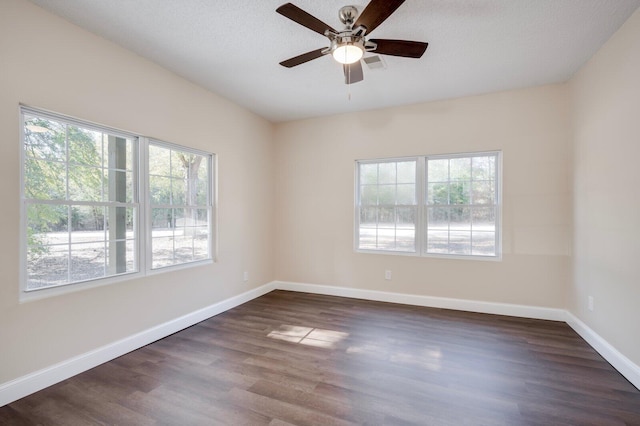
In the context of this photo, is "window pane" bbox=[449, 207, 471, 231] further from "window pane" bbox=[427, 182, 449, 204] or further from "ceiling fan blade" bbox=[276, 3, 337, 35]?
"ceiling fan blade" bbox=[276, 3, 337, 35]

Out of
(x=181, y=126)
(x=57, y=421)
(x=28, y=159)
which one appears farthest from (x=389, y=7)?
(x=57, y=421)

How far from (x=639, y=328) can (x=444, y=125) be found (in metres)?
2.77

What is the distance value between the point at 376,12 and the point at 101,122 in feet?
7.84

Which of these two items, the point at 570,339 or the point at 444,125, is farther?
the point at 444,125

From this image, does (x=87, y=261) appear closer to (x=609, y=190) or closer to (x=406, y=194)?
(x=406, y=194)

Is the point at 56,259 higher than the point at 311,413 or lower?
higher

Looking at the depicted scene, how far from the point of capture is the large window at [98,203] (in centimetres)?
223

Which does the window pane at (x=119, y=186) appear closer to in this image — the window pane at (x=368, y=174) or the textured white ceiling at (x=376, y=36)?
the textured white ceiling at (x=376, y=36)

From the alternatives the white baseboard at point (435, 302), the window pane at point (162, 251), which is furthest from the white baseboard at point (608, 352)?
the window pane at point (162, 251)

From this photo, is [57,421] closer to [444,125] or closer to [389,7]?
[389,7]

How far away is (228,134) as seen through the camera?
4.00 m

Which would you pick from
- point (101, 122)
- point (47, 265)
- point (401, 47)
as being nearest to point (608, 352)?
point (401, 47)

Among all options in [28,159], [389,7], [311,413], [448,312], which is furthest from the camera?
[448,312]

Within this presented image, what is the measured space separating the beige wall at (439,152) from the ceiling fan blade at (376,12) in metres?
2.38
